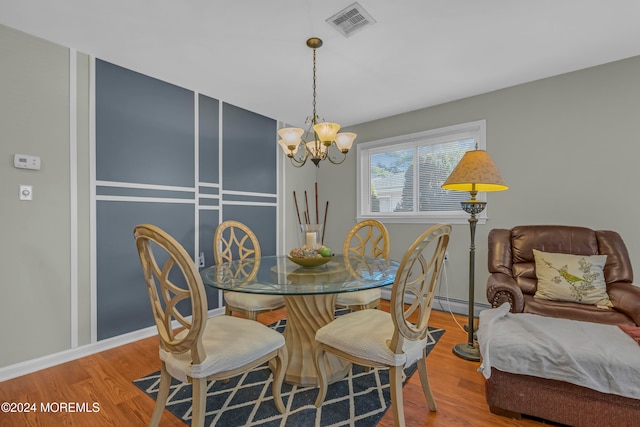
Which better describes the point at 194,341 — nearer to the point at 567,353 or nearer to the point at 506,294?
the point at 567,353

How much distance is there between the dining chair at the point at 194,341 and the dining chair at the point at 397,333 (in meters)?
0.31

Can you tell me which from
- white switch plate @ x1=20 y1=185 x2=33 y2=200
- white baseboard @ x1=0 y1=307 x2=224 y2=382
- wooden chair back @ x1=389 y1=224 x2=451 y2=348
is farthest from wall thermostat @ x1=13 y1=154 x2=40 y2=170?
wooden chair back @ x1=389 y1=224 x2=451 y2=348

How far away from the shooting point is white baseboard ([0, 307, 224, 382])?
1.98m

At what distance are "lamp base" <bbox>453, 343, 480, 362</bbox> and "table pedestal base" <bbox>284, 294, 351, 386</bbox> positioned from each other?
908 mm

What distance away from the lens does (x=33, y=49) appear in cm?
208

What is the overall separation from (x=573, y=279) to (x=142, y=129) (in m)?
3.69

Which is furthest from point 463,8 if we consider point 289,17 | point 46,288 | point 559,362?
point 46,288

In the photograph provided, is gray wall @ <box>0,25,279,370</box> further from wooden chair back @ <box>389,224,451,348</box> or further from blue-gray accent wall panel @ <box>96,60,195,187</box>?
wooden chair back @ <box>389,224,451,348</box>

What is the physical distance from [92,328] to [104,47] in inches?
85.7

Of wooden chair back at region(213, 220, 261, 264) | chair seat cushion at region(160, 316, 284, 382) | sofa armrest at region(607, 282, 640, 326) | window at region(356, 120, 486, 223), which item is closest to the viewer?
chair seat cushion at region(160, 316, 284, 382)

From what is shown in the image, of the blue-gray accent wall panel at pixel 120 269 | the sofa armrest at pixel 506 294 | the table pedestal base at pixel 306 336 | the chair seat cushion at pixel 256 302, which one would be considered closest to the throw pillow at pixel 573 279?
the sofa armrest at pixel 506 294

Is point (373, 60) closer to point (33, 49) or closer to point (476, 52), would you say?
point (476, 52)

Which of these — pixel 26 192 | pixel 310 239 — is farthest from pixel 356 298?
pixel 26 192

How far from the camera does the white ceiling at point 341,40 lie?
6.08 feet
